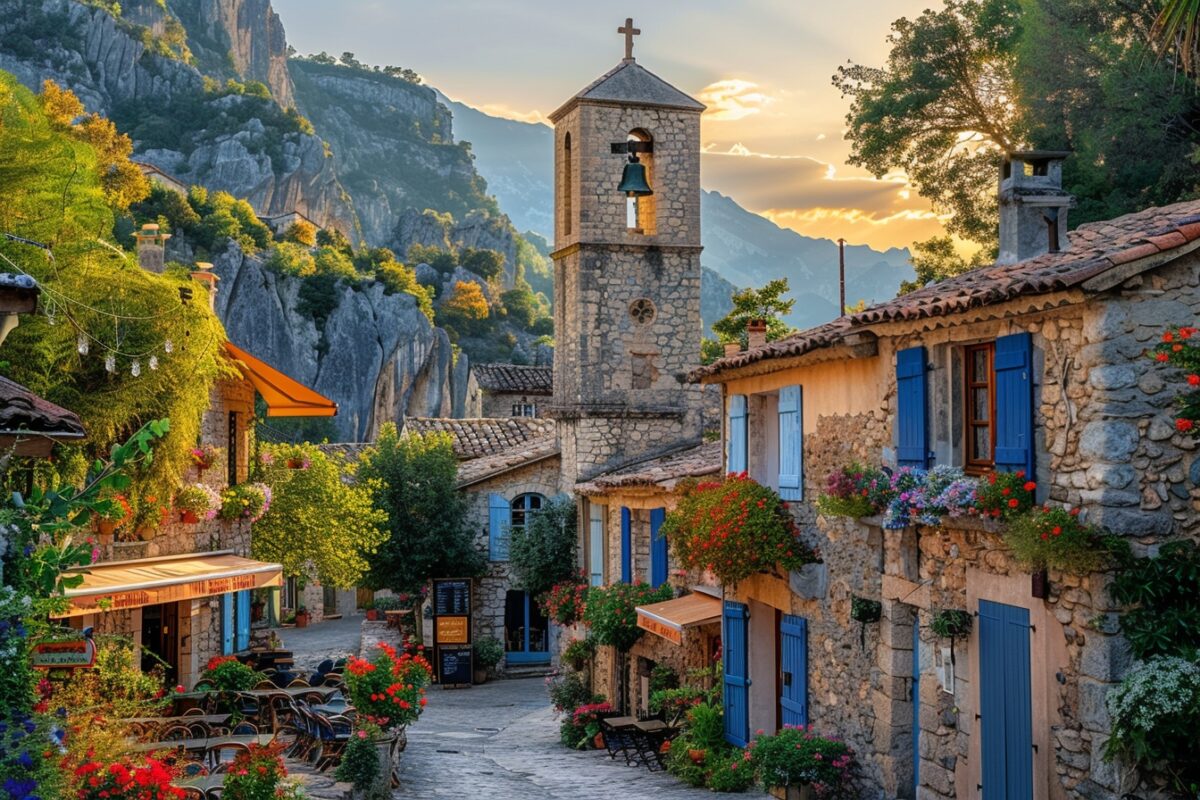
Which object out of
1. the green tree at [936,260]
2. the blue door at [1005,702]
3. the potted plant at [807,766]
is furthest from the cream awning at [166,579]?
the green tree at [936,260]

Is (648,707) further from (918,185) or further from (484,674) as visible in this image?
(918,185)

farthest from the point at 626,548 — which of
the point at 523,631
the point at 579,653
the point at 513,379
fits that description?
the point at 513,379

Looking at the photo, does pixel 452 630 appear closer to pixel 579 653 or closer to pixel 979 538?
pixel 579 653

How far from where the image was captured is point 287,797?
996 centimetres

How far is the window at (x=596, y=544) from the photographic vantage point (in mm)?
24781

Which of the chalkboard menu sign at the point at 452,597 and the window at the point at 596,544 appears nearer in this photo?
the window at the point at 596,544

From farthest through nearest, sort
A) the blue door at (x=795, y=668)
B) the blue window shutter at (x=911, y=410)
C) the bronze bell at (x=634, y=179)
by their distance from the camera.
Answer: the bronze bell at (x=634, y=179), the blue door at (x=795, y=668), the blue window shutter at (x=911, y=410)

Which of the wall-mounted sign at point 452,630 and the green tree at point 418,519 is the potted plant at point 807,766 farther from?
the green tree at point 418,519

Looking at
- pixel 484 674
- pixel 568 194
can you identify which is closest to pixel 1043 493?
pixel 568 194

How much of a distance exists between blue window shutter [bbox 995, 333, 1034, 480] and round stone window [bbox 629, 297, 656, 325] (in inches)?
682

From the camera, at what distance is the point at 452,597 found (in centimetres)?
2888

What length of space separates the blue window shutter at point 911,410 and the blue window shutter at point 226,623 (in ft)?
41.0

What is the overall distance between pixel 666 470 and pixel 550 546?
705 cm

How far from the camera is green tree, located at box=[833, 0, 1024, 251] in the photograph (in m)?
24.4
